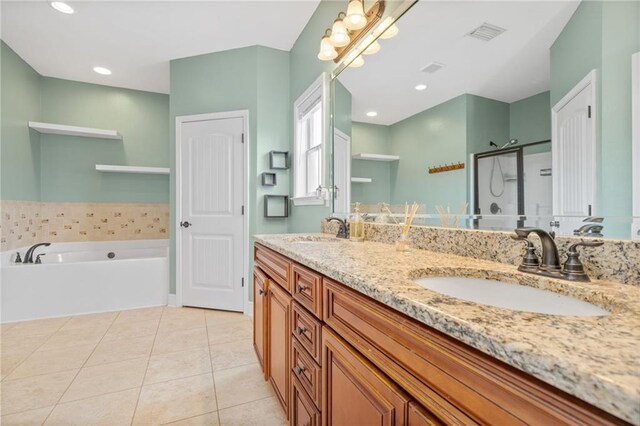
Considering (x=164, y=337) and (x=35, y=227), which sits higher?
(x=35, y=227)

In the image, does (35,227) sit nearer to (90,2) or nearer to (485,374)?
(90,2)

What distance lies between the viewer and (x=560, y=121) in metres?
0.86

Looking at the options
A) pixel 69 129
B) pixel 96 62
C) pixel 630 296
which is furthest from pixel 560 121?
pixel 69 129

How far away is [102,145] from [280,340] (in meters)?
3.94

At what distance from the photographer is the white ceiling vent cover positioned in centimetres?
104

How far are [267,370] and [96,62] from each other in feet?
12.3

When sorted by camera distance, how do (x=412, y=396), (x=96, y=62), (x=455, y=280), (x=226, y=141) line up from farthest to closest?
(x=96, y=62), (x=226, y=141), (x=455, y=280), (x=412, y=396)

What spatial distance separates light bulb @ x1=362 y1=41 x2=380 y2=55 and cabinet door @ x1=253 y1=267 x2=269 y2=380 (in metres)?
1.37

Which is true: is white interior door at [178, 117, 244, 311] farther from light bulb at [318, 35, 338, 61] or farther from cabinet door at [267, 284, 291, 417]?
cabinet door at [267, 284, 291, 417]

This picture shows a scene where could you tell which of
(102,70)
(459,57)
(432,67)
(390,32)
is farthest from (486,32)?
(102,70)

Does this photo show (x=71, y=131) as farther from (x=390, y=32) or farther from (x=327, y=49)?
(x=390, y=32)

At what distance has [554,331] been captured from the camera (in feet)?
1.44

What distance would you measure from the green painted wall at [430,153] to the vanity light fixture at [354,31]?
570 millimetres

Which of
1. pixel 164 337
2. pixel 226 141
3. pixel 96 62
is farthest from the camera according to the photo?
pixel 96 62
